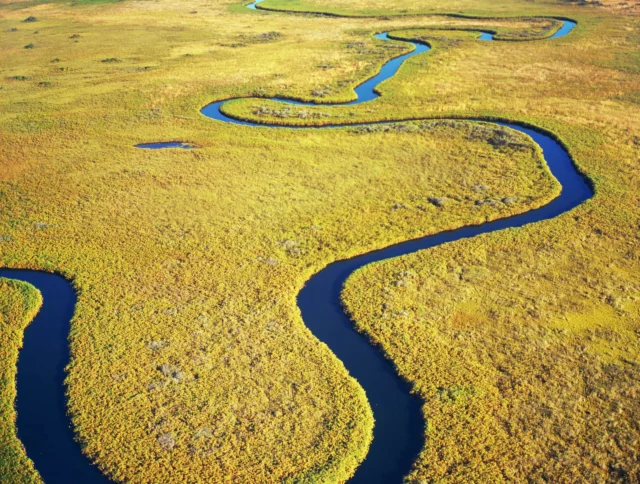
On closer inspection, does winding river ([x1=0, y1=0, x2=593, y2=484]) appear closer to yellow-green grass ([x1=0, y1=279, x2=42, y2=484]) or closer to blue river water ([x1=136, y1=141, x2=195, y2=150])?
yellow-green grass ([x1=0, y1=279, x2=42, y2=484])

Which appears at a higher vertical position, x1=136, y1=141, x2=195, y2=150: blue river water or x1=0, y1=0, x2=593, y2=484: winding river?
x1=136, y1=141, x2=195, y2=150: blue river water

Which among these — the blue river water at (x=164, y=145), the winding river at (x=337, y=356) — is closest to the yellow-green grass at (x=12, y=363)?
the winding river at (x=337, y=356)

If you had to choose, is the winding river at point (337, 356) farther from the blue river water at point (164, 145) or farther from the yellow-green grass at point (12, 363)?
the blue river water at point (164, 145)

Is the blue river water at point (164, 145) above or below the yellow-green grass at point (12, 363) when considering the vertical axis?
above

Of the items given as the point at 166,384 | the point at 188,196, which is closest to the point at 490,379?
the point at 166,384

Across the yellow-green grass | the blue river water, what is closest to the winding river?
the yellow-green grass

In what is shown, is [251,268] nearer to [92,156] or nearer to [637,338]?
[637,338]

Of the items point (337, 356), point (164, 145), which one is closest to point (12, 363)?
point (337, 356)
